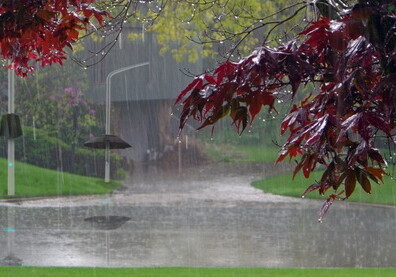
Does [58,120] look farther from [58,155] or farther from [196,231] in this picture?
[196,231]

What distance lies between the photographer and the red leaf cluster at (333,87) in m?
2.16

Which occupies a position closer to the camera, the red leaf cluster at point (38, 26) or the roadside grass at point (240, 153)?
the red leaf cluster at point (38, 26)

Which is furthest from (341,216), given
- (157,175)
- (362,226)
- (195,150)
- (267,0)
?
(195,150)

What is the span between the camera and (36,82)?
2545cm

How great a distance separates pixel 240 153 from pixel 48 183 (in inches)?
373

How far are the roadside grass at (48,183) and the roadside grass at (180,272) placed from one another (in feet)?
39.3

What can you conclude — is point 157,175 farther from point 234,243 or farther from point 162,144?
point 234,243

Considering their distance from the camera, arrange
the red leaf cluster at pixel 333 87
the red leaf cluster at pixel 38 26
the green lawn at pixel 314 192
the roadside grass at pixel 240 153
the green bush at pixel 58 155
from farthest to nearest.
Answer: the roadside grass at pixel 240 153 → the green bush at pixel 58 155 → the green lawn at pixel 314 192 → the red leaf cluster at pixel 38 26 → the red leaf cluster at pixel 333 87

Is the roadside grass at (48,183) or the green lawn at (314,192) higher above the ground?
the roadside grass at (48,183)

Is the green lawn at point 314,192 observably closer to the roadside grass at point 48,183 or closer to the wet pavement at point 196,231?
the wet pavement at point 196,231

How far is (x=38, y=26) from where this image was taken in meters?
3.20

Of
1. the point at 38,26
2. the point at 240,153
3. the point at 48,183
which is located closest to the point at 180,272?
the point at 38,26

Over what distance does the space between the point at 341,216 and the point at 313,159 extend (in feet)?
48.1

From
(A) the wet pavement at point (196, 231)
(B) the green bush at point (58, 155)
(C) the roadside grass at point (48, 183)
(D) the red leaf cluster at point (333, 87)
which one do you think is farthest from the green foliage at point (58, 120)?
(D) the red leaf cluster at point (333, 87)
